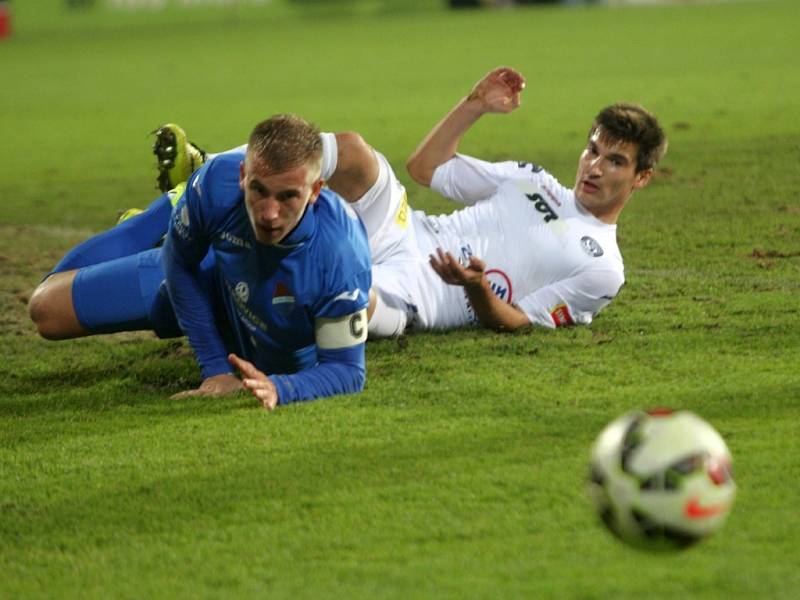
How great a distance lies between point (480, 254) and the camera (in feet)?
20.7

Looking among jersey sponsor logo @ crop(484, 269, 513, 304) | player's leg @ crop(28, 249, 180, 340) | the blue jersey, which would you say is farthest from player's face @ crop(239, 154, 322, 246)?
jersey sponsor logo @ crop(484, 269, 513, 304)

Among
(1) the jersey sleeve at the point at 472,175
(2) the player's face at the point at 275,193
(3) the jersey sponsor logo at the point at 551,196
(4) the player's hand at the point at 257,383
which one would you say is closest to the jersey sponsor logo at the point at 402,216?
(1) the jersey sleeve at the point at 472,175

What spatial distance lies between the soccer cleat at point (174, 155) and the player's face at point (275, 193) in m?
1.85

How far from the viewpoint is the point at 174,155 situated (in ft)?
22.0

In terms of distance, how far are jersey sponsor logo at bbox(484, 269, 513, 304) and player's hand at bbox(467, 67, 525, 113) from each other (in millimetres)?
891

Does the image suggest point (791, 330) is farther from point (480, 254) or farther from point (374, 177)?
point (374, 177)

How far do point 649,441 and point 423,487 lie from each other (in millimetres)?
977

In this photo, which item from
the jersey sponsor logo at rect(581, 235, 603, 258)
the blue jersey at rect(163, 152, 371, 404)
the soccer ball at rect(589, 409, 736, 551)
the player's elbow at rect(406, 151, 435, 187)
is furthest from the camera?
the player's elbow at rect(406, 151, 435, 187)

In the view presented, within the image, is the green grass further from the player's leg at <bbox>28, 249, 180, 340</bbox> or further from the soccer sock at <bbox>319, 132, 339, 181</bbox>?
the soccer sock at <bbox>319, 132, 339, 181</bbox>

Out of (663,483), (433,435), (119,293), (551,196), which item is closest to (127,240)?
(119,293)

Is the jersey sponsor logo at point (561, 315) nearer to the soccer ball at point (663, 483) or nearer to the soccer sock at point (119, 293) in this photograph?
the soccer sock at point (119, 293)

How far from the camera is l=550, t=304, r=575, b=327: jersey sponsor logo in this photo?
20.1 feet

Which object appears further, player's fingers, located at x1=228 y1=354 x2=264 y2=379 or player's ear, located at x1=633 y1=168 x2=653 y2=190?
player's ear, located at x1=633 y1=168 x2=653 y2=190

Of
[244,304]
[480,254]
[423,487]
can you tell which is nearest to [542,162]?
[480,254]
